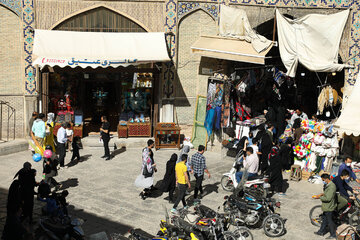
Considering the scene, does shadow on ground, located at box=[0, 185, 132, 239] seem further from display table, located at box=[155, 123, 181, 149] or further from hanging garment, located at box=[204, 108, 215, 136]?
hanging garment, located at box=[204, 108, 215, 136]

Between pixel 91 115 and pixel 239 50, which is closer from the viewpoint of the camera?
pixel 239 50

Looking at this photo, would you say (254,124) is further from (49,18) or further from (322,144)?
(49,18)

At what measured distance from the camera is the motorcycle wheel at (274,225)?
8023 mm

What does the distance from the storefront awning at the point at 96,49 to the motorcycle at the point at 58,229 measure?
761cm

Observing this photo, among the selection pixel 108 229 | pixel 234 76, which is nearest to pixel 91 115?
pixel 234 76

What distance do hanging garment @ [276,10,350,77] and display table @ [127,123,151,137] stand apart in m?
5.78

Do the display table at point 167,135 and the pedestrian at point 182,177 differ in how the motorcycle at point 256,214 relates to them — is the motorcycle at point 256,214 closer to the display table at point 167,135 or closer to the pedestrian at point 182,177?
the pedestrian at point 182,177

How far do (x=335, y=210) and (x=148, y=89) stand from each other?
932 centimetres

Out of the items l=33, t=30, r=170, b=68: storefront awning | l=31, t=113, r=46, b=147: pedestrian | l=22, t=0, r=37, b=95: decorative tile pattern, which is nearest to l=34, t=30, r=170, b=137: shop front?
l=33, t=30, r=170, b=68: storefront awning

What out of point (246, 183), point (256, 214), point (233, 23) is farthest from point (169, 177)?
point (233, 23)

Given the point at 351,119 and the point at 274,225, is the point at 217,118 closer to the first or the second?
the point at 351,119

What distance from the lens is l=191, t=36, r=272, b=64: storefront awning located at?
13562 mm

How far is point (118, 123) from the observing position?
650 inches

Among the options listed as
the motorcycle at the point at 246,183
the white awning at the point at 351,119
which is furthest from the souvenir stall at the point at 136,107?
the white awning at the point at 351,119
